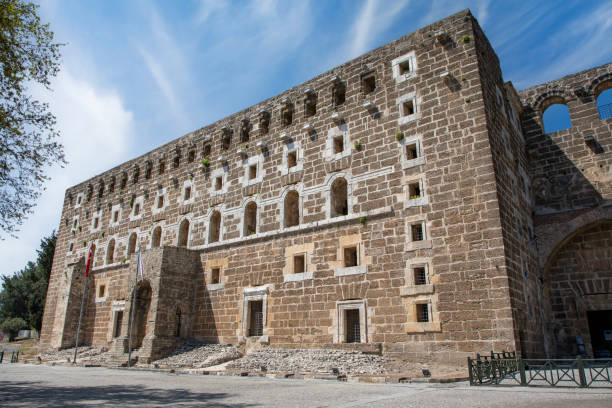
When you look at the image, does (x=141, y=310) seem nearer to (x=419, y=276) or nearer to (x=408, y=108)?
(x=419, y=276)

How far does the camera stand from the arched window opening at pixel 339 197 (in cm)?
1895

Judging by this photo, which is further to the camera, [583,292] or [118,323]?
[118,323]

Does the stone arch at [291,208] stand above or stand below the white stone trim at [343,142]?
below

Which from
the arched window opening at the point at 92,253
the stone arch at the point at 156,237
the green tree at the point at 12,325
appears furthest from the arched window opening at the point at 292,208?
the green tree at the point at 12,325

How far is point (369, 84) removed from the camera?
19.9 metres

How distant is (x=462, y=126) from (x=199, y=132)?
16.0 meters

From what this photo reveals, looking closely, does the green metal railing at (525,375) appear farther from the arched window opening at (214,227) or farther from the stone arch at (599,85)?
the arched window opening at (214,227)

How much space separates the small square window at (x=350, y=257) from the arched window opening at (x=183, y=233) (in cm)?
1115

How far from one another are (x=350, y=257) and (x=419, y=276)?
312cm

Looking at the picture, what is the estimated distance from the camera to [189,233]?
24531 millimetres

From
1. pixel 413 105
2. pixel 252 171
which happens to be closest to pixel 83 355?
pixel 252 171

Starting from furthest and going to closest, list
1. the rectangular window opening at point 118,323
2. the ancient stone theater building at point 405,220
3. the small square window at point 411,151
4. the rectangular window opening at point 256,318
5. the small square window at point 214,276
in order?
the rectangular window opening at point 118,323, the small square window at point 214,276, the rectangular window opening at point 256,318, the small square window at point 411,151, the ancient stone theater building at point 405,220

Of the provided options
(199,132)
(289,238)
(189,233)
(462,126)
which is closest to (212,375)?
(289,238)

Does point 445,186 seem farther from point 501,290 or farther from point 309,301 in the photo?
point 309,301
